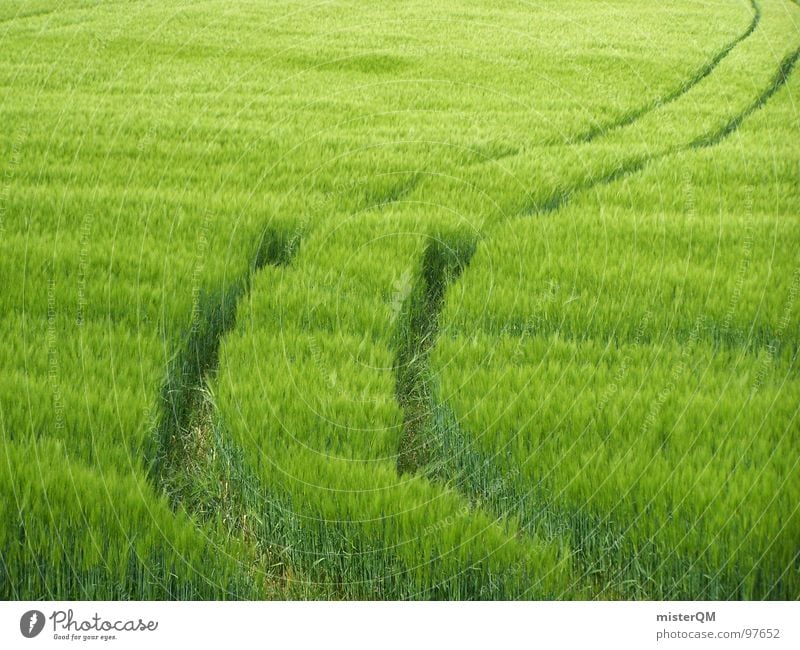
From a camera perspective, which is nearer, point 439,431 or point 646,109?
point 439,431

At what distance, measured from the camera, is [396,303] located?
8.77ft

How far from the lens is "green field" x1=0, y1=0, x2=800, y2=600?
2031 mm

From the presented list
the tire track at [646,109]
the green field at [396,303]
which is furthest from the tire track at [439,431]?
the tire track at [646,109]

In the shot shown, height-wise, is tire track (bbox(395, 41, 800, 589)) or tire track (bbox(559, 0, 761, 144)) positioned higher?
tire track (bbox(559, 0, 761, 144))

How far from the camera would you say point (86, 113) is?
2963 millimetres

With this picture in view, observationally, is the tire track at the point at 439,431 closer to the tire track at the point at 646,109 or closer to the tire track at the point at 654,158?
the tire track at the point at 654,158

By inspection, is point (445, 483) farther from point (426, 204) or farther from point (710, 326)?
point (426, 204)

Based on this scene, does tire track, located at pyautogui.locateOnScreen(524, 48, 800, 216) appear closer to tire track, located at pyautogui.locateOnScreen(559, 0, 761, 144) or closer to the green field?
the green field

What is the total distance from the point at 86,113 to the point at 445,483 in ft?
6.81

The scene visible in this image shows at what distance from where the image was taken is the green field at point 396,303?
203cm

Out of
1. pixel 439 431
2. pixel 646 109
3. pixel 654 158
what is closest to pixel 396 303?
pixel 439 431

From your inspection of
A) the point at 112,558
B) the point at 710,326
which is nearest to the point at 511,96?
the point at 710,326

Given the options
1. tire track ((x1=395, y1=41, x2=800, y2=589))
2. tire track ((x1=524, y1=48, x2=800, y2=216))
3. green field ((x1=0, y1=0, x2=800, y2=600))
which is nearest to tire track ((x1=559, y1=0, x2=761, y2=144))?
green field ((x1=0, y1=0, x2=800, y2=600))

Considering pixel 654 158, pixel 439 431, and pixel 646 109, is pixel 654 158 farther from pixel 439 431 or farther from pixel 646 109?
pixel 439 431
